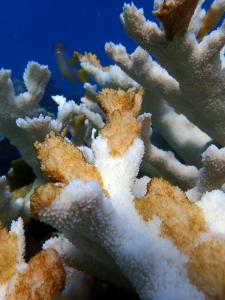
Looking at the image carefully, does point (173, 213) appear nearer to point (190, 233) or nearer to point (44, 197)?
point (190, 233)

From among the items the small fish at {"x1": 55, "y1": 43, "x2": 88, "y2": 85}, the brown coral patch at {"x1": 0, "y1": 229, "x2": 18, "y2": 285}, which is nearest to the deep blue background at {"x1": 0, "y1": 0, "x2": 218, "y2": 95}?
the small fish at {"x1": 55, "y1": 43, "x2": 88, "y2": 85}

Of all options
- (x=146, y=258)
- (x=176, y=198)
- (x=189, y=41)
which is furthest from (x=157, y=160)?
(x=146, y=258)

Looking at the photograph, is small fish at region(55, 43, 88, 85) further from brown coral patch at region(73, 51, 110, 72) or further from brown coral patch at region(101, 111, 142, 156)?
brown coral patch at region(101, 111, 142, 156)

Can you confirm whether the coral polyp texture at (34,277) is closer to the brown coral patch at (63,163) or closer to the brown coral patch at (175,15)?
the brown coral patch at (63,163)

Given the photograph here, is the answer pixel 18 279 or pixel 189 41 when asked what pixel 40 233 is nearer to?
pixel 18 279

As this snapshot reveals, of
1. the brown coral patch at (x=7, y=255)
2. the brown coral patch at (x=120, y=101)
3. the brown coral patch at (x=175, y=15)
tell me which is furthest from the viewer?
the brown coral patch at (x=175, y=15)

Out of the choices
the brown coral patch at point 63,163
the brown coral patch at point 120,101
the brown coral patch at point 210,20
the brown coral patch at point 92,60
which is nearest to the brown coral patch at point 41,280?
the brown coral patch at point 63,163

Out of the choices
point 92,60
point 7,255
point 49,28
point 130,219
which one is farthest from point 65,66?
point 49,28
